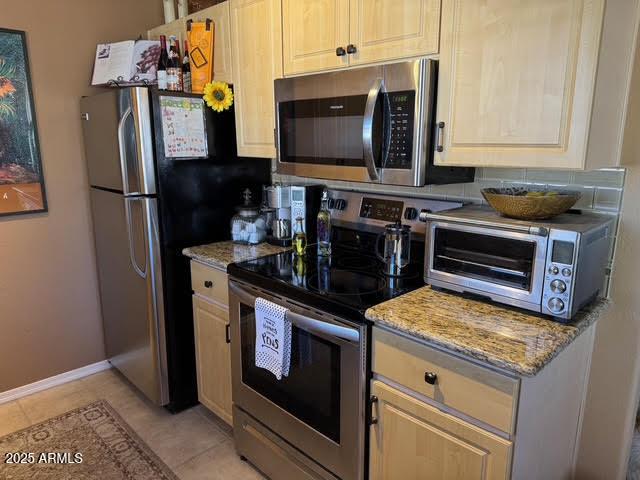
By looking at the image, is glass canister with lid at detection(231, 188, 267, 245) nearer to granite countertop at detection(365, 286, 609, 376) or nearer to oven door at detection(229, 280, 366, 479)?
oven door at detection(229, 280, 366, 479)

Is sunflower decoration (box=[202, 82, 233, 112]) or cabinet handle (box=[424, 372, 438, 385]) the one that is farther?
sunflower decoration (box=[202, 82, 233, 112])

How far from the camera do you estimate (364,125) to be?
1.57 meters

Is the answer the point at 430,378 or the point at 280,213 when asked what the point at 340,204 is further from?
the point at 430,378

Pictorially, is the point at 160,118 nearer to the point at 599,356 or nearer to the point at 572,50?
the point at 572,50

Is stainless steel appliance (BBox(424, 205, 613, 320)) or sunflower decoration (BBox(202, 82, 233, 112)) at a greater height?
sunflower decoration (BBox(202, 82, 233, 112))

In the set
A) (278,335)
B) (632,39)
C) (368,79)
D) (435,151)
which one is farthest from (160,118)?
(632,39)

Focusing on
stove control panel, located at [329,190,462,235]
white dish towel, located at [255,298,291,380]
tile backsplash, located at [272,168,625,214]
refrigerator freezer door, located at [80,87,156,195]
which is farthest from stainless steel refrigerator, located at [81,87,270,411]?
tile backsplash, located at [272,168,625,214]

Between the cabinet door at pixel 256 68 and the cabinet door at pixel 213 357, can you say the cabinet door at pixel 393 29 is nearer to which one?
the cabinet door at pixel 256 68

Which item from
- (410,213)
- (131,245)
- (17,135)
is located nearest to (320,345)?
(410,213)

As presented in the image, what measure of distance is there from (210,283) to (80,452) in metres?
1.04

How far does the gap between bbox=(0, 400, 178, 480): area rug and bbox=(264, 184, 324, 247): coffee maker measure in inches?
47.6

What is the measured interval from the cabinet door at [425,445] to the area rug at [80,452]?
3.68ft

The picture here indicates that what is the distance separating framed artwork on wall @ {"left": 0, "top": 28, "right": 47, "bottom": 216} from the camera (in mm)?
2355

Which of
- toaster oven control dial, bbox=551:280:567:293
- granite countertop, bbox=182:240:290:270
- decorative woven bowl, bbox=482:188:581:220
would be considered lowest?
granite countertop, bbox=182:240:290:270
